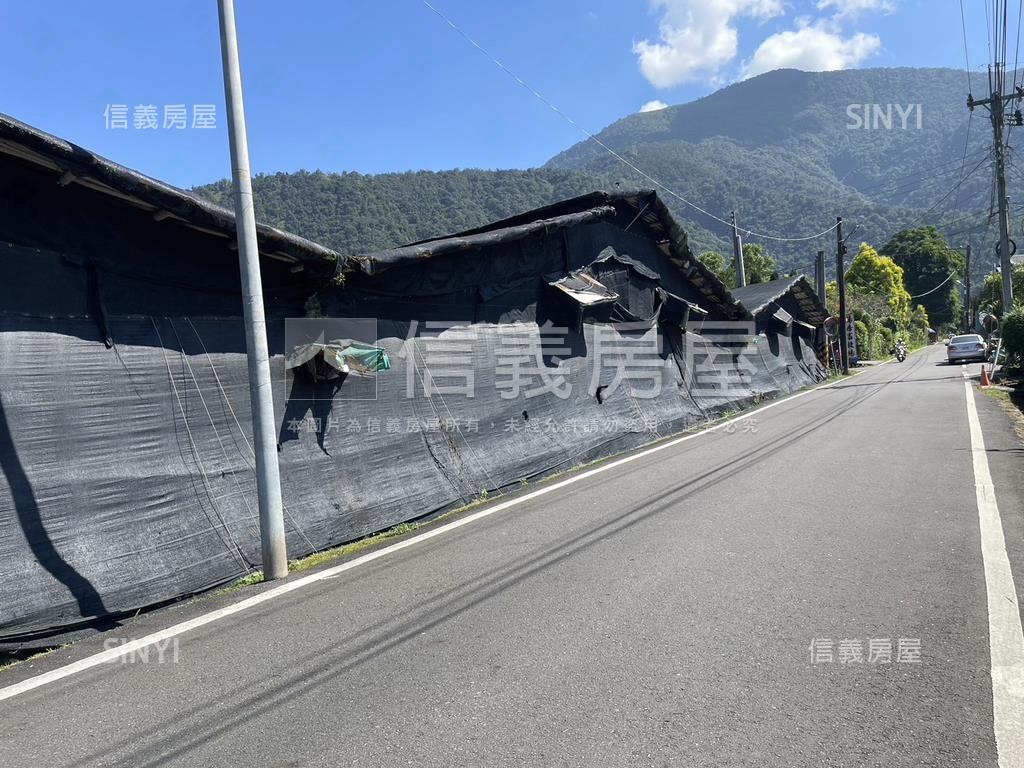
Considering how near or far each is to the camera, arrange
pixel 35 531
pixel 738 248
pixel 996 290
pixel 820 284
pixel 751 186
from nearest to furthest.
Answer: pixel 35 531
pixel 738 248
pixel 820 284
pixel 996 290
pixel 751 186

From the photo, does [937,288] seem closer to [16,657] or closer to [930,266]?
[930,266]

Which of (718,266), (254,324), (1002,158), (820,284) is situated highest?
(718,266)

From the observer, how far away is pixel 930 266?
76.9m

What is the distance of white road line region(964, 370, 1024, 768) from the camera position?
2.60 meters

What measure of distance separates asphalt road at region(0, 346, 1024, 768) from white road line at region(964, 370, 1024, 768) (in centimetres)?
6

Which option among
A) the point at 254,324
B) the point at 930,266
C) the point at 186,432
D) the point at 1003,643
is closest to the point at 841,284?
the point at 1003,643

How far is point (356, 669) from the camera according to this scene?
355cm

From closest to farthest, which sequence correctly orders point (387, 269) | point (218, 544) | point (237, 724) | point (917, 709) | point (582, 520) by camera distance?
1. point (917, 709)
2. point (237, 724)
3. point (218, 544)
4. point (582, 520)
5. point (387, 269)

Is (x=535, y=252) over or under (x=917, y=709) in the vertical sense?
over

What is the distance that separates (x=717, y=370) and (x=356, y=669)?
16.0m

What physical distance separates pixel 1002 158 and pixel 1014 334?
9.89 m

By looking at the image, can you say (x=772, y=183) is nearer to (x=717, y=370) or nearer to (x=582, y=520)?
(x=717, y=370)

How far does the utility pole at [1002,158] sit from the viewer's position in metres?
24.1

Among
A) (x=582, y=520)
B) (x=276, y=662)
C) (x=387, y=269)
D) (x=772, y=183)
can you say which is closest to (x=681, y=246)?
(x=387, y=269)
